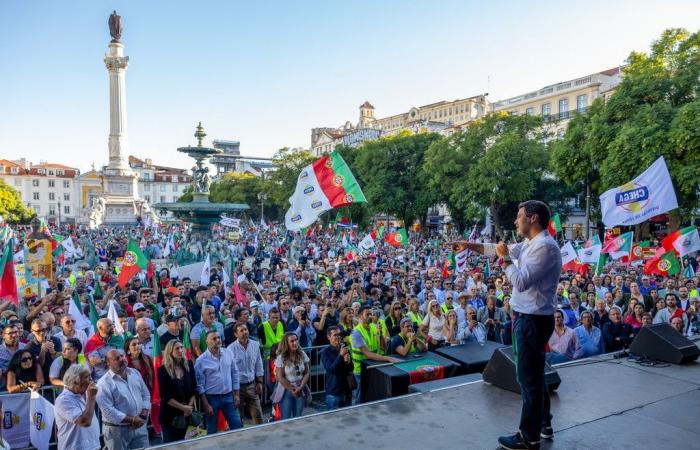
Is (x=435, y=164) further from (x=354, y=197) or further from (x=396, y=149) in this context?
(x=354, y=197)

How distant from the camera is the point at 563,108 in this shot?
53156 mm

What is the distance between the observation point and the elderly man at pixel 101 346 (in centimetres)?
613

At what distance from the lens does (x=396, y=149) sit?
46250 millimetres

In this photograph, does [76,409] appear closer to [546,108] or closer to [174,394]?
[174,394]

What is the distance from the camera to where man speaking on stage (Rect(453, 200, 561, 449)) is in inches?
133

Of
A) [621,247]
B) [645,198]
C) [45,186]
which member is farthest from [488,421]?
[45,186]

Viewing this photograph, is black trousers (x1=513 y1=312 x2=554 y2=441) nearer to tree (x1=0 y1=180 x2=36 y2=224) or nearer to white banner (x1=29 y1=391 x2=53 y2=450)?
white banner (x1=29 y1=391 x2=53 y2=450)

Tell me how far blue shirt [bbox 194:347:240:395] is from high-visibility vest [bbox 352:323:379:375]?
5.92 feet

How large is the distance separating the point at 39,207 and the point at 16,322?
119 metres

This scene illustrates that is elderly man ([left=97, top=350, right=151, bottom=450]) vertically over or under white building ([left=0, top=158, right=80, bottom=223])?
under

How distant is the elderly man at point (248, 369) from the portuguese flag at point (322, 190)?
15.1 feet

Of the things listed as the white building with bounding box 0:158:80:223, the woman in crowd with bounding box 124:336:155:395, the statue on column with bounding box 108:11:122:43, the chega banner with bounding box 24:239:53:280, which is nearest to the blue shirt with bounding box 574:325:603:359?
the woman in crowd with bounding box 124:336:155:395

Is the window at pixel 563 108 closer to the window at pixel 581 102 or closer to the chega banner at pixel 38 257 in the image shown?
the window at pixel 581 102

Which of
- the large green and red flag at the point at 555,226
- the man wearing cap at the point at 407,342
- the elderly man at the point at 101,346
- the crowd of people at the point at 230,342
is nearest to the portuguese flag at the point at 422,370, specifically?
the crowd of people at the point at 230,342
